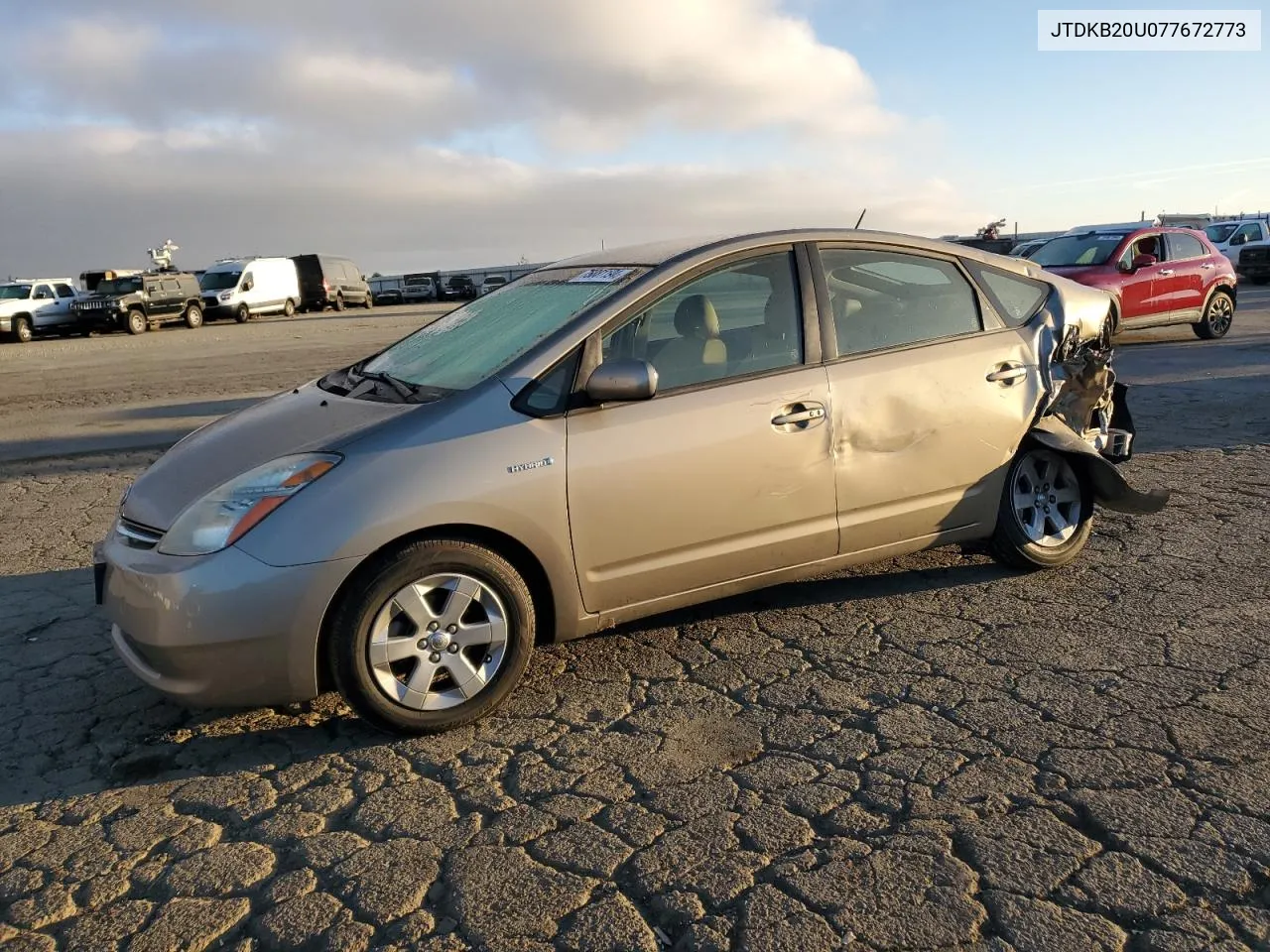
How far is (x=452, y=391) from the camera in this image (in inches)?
148

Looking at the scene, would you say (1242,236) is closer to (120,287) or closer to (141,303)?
(141,303)

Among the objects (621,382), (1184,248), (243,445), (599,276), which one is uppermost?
(599,276)

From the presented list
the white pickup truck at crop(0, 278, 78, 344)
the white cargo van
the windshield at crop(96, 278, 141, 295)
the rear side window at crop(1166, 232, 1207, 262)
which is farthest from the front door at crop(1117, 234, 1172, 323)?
the white cargo van

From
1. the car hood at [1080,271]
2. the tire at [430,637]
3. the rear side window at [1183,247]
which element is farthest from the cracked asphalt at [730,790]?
the rear side window at [1183,247]

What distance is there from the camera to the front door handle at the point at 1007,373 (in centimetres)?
457

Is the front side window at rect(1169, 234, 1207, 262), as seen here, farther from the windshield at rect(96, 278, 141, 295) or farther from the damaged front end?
the windshield at rect(96, 278, 141, 295)

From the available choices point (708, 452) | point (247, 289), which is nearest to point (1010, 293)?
point (708, 452)

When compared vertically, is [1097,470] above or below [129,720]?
above

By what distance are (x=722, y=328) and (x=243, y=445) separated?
1.90 m

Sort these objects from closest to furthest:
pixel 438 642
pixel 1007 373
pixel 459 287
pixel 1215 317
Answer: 1. pixel 438 642
2. pixel 1007 373
3. pixel 1215 317
4. pixel 459 287

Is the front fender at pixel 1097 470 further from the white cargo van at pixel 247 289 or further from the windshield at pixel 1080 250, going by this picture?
the white cargo van at pixel 247 289

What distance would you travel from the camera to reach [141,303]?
2984 centimetres

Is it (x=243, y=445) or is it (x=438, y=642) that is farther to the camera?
(x=243, y=445)

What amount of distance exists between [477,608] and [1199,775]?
2.34m
